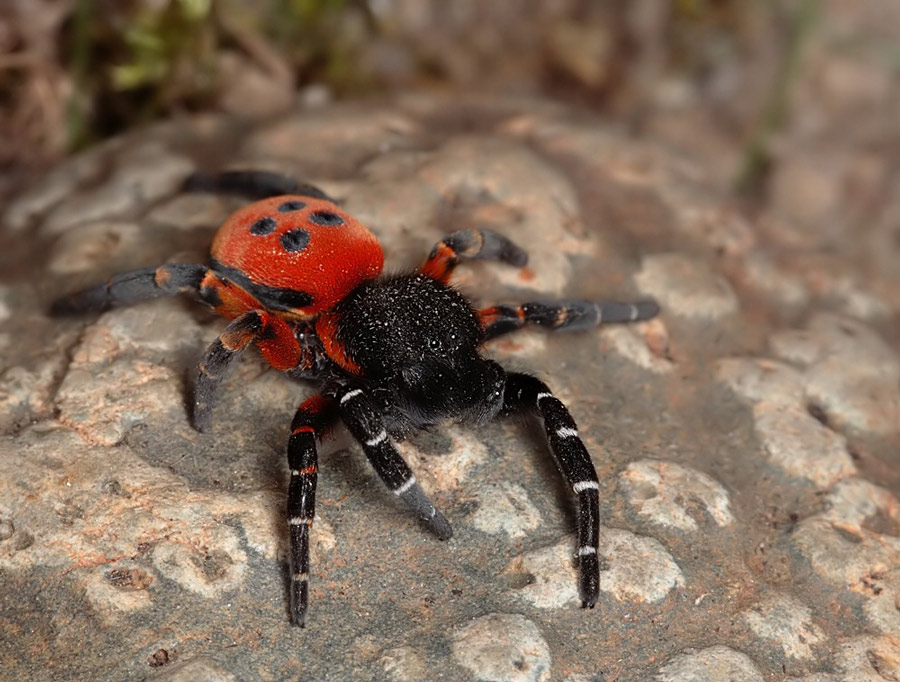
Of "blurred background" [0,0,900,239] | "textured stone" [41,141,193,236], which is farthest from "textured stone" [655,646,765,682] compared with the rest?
"blurred background" [0,0,900,239]

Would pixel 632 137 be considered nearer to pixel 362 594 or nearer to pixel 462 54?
pixel 462 54

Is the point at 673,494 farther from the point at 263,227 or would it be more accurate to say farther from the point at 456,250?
the point at 263,227

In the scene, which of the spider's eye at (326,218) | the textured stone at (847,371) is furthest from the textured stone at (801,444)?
the spider's eye at (326,218)

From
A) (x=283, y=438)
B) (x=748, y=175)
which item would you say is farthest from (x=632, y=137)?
(x=283, y=438)

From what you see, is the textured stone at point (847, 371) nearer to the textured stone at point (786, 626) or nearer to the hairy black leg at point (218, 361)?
the textured stone at point (786, 626)

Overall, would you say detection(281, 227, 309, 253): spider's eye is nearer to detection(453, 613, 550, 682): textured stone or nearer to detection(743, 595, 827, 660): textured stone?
detection(453, 613, 550, 682): textured stone

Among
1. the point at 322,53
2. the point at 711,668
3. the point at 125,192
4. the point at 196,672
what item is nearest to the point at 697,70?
the point at 322,53

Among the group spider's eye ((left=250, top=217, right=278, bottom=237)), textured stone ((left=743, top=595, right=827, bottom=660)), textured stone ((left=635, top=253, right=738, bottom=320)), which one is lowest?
textured stone ((left=743, top=595, right=827, bottom=660))
